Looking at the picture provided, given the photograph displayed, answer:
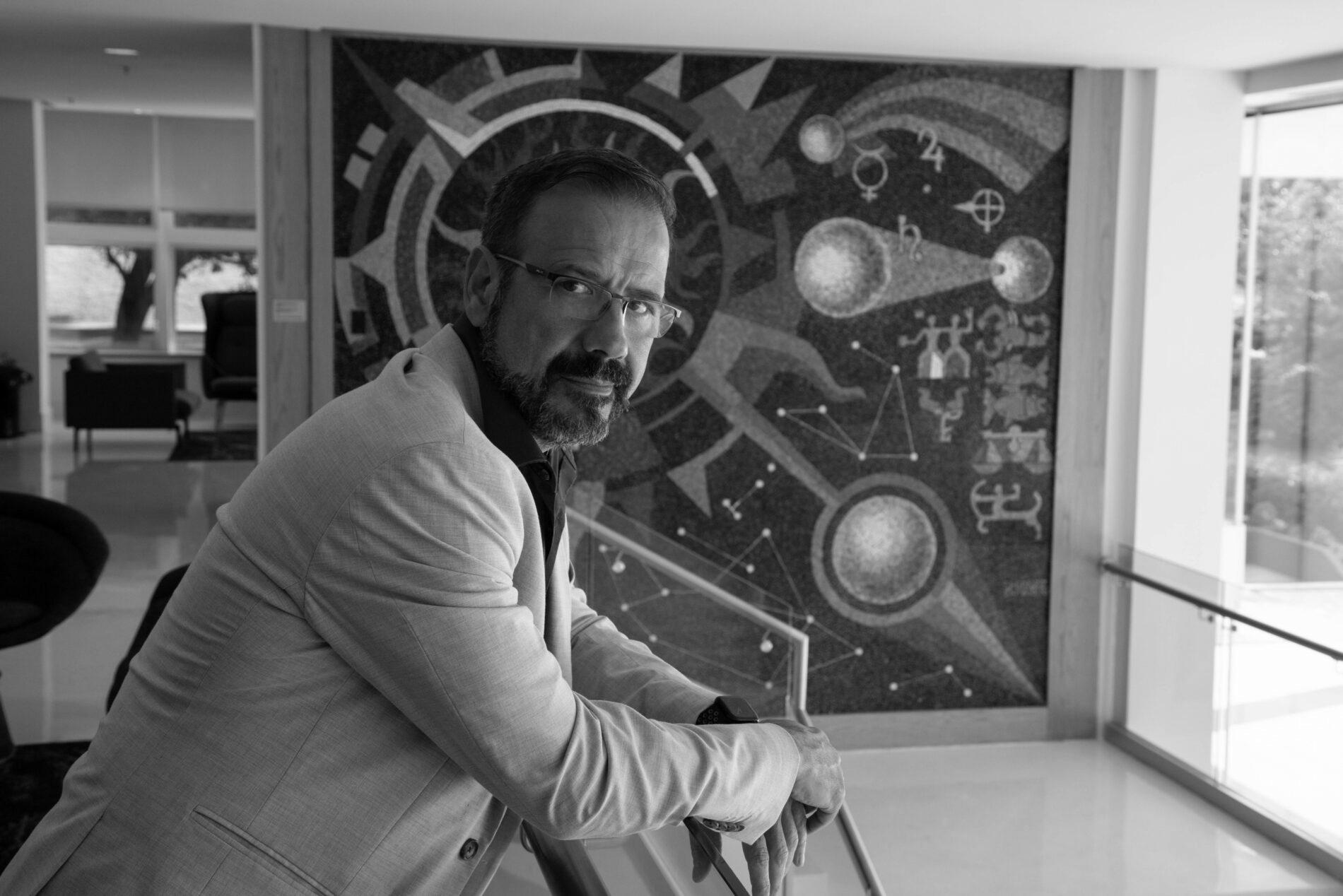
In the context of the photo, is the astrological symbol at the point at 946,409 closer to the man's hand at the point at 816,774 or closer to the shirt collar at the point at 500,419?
the man's hand at the point at 816,774

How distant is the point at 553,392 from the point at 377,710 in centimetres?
37

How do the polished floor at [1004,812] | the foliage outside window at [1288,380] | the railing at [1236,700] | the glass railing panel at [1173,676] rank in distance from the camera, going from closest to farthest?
the polished floor at [1004,812] → the railing at [1236,700] → the glass railing panel at [1173,676] → the foliage outside window at [1288,380]

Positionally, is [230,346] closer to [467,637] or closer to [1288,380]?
[1288,380]

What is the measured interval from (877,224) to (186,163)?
927 centimetres

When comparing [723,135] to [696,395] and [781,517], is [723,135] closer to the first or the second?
[696,395]

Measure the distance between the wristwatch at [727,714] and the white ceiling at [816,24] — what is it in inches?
124

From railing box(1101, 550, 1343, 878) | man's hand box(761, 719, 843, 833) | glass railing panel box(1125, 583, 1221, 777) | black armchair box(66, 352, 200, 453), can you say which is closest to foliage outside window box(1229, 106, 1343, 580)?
railing box(1101, 550, 1343, 878)

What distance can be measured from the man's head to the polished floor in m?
3.36

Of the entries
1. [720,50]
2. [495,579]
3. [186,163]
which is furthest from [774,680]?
[186,163]

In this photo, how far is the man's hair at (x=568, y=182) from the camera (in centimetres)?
138

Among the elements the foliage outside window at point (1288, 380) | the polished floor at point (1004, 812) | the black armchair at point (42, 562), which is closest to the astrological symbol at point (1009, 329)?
the foliage outside window at point (1288, 380)

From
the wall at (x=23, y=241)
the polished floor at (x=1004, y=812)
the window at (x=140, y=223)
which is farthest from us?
the window at (x=140, y=223)

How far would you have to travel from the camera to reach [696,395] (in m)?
5.18

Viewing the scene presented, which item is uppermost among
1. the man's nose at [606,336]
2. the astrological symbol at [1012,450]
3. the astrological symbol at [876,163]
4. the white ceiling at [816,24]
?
the white ceiling at [816,24]
